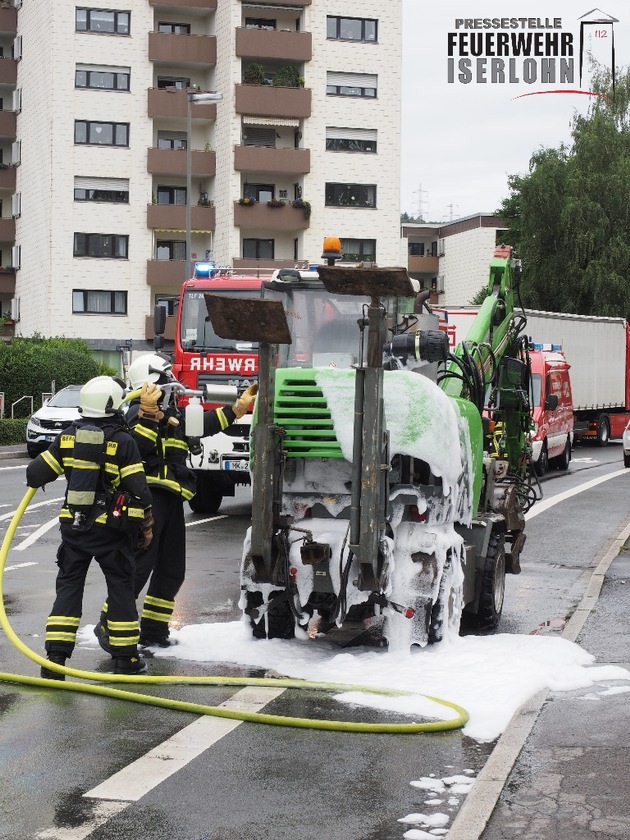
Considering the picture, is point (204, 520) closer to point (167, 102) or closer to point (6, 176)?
point (167, 102)

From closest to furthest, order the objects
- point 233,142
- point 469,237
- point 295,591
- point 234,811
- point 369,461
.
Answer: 1. point 234,811
2. point 369,461
3. point 295,591
4. point 233,142
5. point 469,237

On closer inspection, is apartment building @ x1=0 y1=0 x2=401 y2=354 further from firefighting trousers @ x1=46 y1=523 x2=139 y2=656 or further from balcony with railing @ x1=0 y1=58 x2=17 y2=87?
firefighting trousers @ x1=46 y1=523 x2=139 y2=656

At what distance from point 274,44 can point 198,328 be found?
1538 inches

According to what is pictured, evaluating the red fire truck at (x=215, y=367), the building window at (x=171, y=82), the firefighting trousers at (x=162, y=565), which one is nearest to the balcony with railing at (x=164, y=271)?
the building window at (x=171, y=82)

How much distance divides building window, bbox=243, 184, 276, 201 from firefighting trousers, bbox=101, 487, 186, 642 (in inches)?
1861

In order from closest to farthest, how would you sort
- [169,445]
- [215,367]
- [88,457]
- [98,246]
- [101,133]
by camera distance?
1. [88,457]
2. [169,445]
3. [215,367]
4. [101,133]
5. [98,246]

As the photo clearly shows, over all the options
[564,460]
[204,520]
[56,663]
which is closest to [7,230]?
[564,460]

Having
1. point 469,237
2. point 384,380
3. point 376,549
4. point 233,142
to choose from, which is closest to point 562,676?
point 376,549

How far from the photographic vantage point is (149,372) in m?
9.75

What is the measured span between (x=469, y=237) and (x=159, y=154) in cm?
3292

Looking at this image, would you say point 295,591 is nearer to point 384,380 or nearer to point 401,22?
point 384,380

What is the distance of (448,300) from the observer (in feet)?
290

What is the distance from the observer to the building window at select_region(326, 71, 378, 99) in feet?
186

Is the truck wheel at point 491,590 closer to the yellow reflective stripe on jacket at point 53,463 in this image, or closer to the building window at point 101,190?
the yellow reflective stripe on jacket at point 53,463
